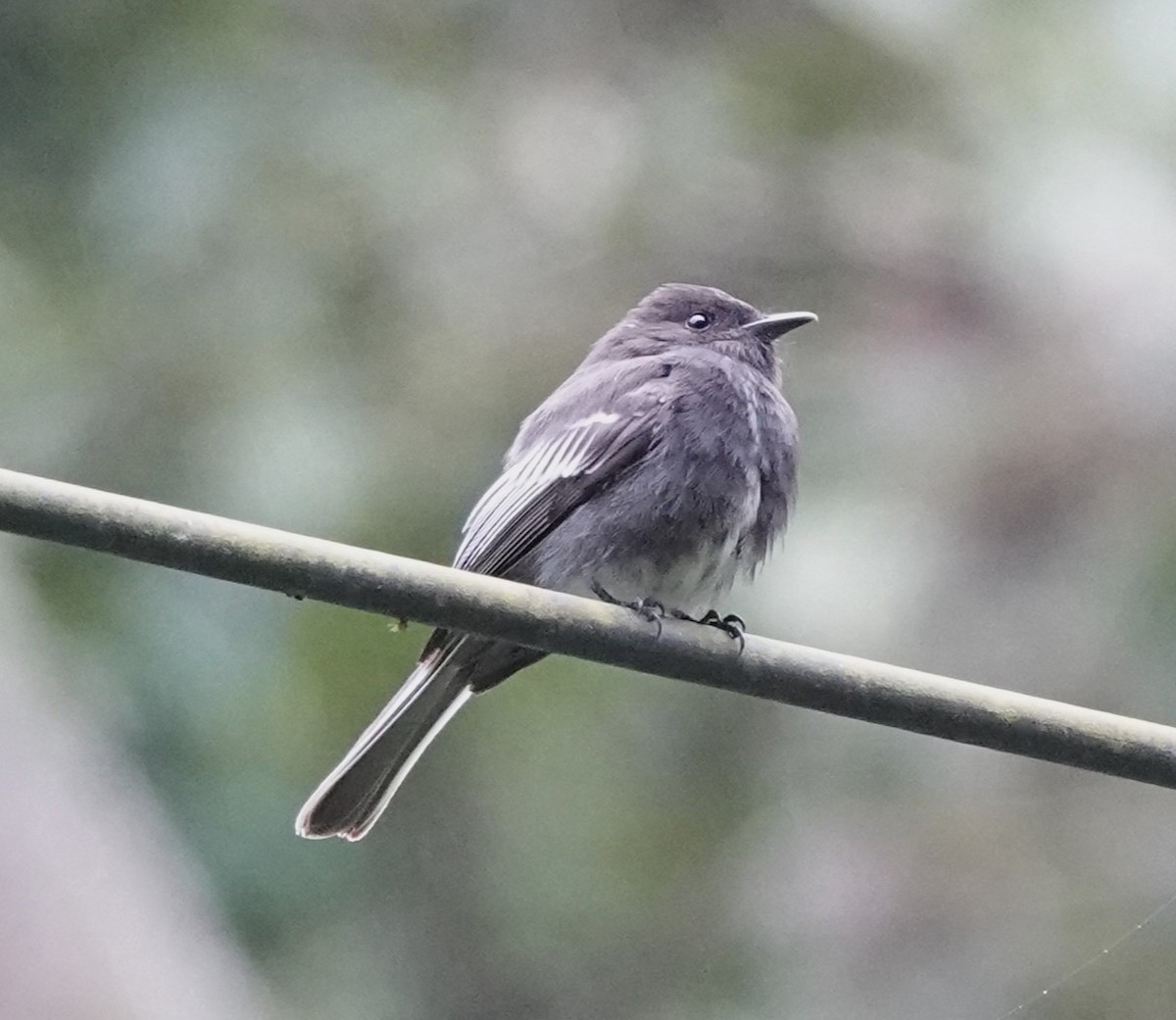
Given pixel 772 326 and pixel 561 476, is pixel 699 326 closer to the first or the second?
pixel 772 326

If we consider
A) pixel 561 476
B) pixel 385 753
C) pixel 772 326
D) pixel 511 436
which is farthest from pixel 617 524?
pixel 511 436

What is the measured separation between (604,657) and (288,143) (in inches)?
151

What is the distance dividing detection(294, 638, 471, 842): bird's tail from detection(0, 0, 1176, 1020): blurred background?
2.35ft

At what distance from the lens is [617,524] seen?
3.12 meters

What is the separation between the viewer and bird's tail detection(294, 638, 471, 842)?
296cm

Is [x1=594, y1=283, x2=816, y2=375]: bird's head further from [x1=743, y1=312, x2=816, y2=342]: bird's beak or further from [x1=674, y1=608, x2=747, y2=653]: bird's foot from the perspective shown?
[x1=674, y1=608, x2=747, y2=653]: bird's foot

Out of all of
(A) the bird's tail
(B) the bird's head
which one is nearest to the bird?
(A) the bird's tail

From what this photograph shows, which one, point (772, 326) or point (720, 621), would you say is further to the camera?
point (772, 326)

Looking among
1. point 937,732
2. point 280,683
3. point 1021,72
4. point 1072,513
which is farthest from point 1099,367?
point 937,732

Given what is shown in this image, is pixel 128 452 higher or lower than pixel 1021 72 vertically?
lower

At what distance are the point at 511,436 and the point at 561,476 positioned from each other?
4.96ft

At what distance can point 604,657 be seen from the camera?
1927 millimetres

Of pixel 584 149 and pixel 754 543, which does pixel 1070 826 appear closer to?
pixel 754 543

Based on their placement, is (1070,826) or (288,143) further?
(288,143)
